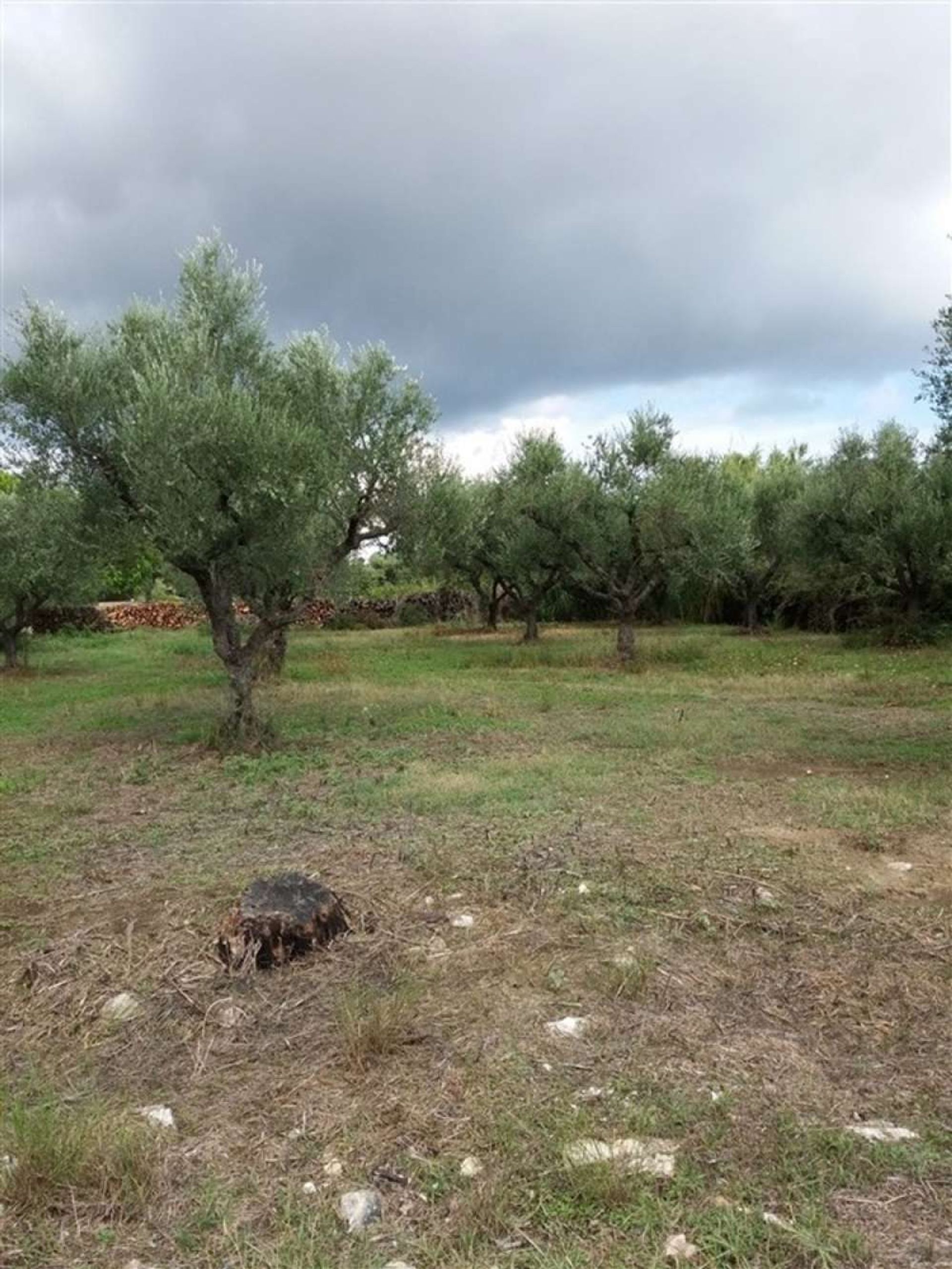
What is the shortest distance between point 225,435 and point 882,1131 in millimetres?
9792

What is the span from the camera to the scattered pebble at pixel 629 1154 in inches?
128

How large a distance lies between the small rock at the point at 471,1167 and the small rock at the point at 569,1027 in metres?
0.99

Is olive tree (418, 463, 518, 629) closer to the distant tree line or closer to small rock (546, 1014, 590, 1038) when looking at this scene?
the distant tree line

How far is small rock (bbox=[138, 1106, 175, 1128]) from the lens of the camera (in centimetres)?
364

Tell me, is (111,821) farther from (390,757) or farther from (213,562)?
(213,562)

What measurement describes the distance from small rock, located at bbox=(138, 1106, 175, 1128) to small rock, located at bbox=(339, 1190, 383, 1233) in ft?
2.86

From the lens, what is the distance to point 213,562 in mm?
12336

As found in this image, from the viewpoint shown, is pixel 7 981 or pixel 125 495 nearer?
pixel 7 981

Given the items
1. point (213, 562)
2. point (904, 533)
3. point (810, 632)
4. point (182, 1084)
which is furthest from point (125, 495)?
point (810, 632)

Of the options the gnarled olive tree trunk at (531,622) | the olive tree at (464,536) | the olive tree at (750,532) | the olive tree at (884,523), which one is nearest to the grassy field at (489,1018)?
the olive tree at (464,536)

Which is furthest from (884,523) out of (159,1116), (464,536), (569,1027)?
(159,1116)

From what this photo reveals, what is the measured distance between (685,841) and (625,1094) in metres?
3.84

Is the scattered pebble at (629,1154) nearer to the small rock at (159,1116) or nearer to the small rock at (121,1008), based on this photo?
the small rock at (159,1116)

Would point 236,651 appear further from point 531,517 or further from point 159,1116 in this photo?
point 531,517
